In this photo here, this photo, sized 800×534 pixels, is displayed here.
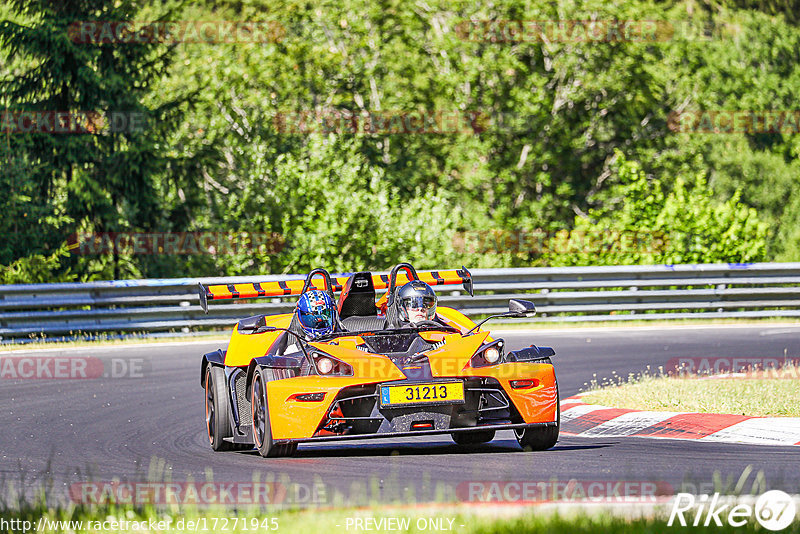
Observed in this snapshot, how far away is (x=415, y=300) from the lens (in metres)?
9.80

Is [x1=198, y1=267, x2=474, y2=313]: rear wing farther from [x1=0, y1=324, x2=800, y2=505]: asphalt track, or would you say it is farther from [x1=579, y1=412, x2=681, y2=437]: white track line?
[x1=579, y1=412, x2=681, y2=437]: white track line

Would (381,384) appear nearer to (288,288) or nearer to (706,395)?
(288,288)

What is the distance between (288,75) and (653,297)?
15.0m

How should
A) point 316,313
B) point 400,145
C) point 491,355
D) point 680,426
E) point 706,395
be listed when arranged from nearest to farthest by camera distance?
point 491,355 → point 316,313 → point 680,426 → point 706,395 → point 400,145

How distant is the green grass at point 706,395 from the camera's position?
10.9 meters

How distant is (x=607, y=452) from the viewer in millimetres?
9047

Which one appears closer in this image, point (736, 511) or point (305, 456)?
point (736, 511)

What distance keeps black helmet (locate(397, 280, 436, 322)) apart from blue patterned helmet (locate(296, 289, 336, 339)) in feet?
1.85

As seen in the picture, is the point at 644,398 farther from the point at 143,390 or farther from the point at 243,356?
the point at 143,390

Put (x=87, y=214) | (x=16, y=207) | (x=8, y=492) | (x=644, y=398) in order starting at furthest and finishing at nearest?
(x=87, y=214) → (x=16, y=207) → (x=644, y=398) → (x=8, y=492)

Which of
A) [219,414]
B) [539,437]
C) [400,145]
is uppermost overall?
[400,145]

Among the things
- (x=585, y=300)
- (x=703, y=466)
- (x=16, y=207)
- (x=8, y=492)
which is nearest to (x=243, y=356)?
(x=8, y=492)

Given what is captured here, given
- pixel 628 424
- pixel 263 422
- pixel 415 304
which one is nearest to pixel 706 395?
pixel 628 424

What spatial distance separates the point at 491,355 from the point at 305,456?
161 cm
